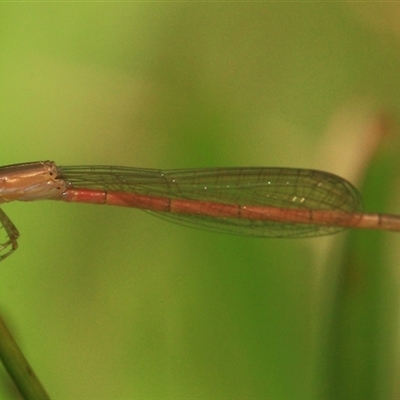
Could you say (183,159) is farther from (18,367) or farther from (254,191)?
(18,367)

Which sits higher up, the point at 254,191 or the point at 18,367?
the point at 254,191

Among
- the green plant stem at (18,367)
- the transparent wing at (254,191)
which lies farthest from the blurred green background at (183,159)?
the green plant stem at (18,367)

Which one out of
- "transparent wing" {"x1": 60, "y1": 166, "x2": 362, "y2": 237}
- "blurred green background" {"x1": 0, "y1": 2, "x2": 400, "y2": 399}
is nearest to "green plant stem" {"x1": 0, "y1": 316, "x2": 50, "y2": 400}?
"blurred green background" {"x1": 0, "y1": 2, "x2": 400, "y2": 399}

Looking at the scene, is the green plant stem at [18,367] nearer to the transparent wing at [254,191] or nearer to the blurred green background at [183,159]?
the blurred green background at [183,159]

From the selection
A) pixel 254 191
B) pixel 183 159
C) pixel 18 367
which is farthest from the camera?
pixel 183 159

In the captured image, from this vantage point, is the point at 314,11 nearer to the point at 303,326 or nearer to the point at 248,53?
the point at 248,53

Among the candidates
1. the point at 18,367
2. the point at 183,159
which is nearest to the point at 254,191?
the point at 183,159
